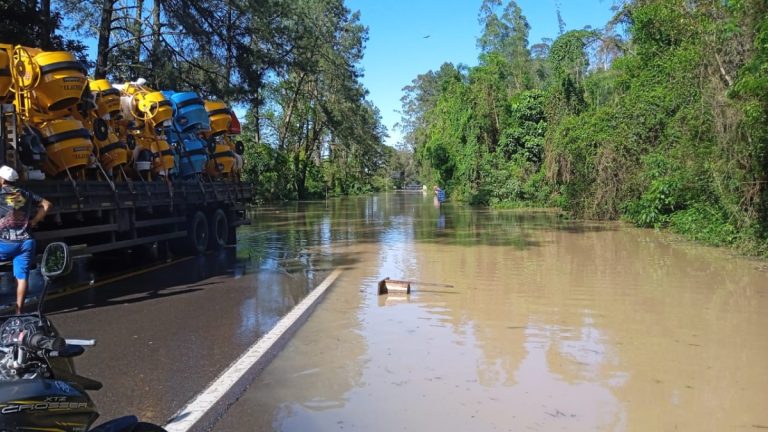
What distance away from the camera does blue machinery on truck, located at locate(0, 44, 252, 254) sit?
8578mm

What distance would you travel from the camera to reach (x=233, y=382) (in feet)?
17.4

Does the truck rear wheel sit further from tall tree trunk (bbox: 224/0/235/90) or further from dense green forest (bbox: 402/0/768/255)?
dense green forest (bbox: 402/0/768/255)


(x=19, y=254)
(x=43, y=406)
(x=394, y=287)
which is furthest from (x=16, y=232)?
(x=43, y=406)

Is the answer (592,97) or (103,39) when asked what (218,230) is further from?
(592,97)

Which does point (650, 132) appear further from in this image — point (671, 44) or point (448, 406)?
point (448, 406)

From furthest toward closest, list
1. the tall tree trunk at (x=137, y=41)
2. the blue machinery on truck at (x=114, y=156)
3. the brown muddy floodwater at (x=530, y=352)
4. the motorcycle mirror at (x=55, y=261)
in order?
the tall tree trunk at (x=137, y=41) → the blue machinery on truck at (x=114, y=156) → the brown muddy floodwater at (x=530, y=352) → the motorcycle mirror at (x=55, y=261)

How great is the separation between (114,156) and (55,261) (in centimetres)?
796

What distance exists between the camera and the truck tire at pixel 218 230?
14711 millimetres

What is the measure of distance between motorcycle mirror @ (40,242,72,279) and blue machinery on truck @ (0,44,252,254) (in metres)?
3.02

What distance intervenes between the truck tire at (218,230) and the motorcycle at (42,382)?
11.8m

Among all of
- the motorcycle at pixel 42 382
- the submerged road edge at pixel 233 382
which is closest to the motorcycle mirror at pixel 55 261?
the motorcycle at pixel 42 382

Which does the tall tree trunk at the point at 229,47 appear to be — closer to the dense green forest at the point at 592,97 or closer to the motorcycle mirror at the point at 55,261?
the dense green forest at the point at 592,97

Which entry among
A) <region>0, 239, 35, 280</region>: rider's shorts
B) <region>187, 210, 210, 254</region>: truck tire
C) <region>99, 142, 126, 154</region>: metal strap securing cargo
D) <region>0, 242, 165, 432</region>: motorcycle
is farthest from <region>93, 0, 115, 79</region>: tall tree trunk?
<region>0, 242, 165, 432</region>: motorcycle

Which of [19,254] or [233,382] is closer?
[233,382]
